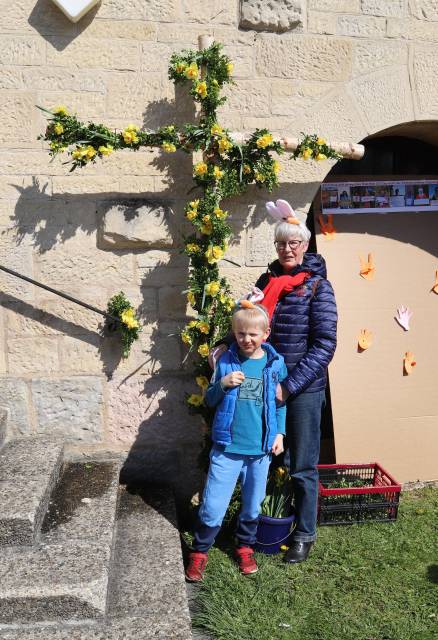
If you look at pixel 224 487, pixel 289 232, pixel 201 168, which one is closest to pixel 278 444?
pixel 224 487

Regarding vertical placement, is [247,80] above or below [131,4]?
below

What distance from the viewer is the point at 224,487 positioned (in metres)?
3.01

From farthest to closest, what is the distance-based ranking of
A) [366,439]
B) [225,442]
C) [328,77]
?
[366,439], [328,77], [225,442]

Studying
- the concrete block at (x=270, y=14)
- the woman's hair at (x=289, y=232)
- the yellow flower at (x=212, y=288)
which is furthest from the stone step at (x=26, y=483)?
the concrete block at (x=270, y=14)

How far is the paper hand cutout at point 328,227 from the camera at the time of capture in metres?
4.08

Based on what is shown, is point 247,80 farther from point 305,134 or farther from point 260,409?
point 260,409

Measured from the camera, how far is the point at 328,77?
3.64 m

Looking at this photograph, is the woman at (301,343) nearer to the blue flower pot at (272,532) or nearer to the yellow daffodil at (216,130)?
the blue flower pot at (272,532)

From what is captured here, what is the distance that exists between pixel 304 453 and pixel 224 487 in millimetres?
470

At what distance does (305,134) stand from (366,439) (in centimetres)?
202

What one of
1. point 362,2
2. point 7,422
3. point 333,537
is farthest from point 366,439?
point 362,2

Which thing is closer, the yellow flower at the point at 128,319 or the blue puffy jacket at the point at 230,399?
the blue puffy jacket at the point at 230,399

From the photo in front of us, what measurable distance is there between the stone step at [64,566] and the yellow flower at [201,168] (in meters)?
1.75

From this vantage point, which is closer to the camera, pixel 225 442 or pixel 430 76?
pixel 225 442
